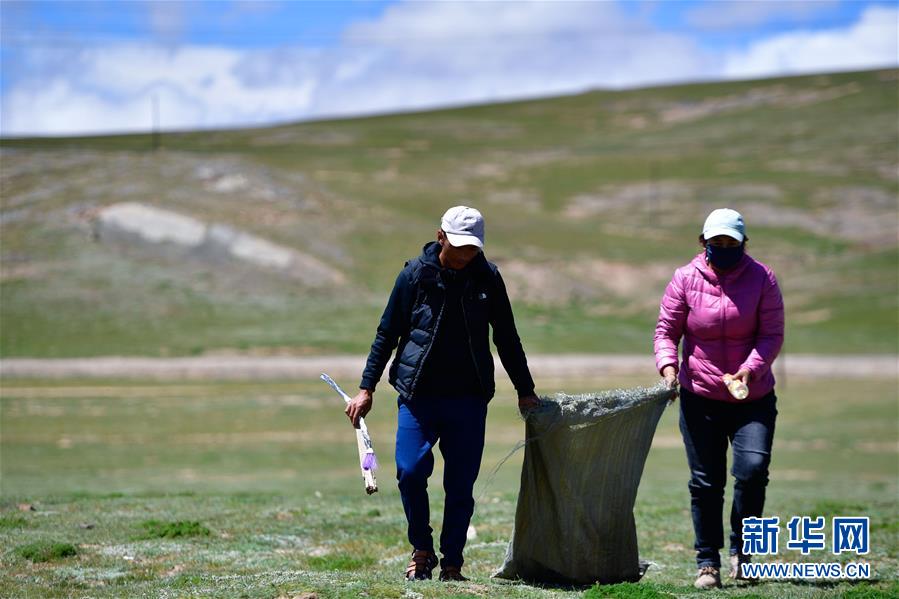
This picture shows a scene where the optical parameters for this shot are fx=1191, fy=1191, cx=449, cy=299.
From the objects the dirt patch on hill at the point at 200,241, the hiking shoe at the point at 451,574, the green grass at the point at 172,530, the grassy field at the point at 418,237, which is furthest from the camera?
the dirt patch on hill at the point at 200,241

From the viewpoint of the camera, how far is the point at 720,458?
319 inches

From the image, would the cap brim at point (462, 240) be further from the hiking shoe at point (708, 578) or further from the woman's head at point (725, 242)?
the hiking shoe at point (708, 578)

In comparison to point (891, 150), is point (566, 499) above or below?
below

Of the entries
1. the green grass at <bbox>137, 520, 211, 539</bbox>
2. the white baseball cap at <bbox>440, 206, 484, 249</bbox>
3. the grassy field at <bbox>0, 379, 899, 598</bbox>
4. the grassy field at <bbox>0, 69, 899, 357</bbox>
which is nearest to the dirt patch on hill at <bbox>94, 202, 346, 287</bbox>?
the grassy field at <bbox>0, 69, 899, 357</bbox>

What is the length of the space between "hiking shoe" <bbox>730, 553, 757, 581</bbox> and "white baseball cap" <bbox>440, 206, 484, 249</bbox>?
2.92m

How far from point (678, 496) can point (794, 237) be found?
150 ft

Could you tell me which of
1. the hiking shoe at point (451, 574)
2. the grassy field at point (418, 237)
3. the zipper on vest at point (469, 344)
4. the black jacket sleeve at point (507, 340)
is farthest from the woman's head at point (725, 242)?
the grassy field at point (418, 237)

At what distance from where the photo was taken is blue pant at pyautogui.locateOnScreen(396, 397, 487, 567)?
7.33 metres

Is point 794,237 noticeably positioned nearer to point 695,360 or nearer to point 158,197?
point 158,197

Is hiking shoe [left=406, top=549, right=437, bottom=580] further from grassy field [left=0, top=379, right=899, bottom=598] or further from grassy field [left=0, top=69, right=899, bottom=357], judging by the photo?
grassy field [left=0, top=69, right=899, bottom=357]

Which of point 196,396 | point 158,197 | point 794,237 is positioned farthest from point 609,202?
point 196,396

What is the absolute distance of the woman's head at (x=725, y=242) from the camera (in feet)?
25.3

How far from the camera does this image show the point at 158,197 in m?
46.6

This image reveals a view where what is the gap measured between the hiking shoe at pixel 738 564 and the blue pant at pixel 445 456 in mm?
2006
